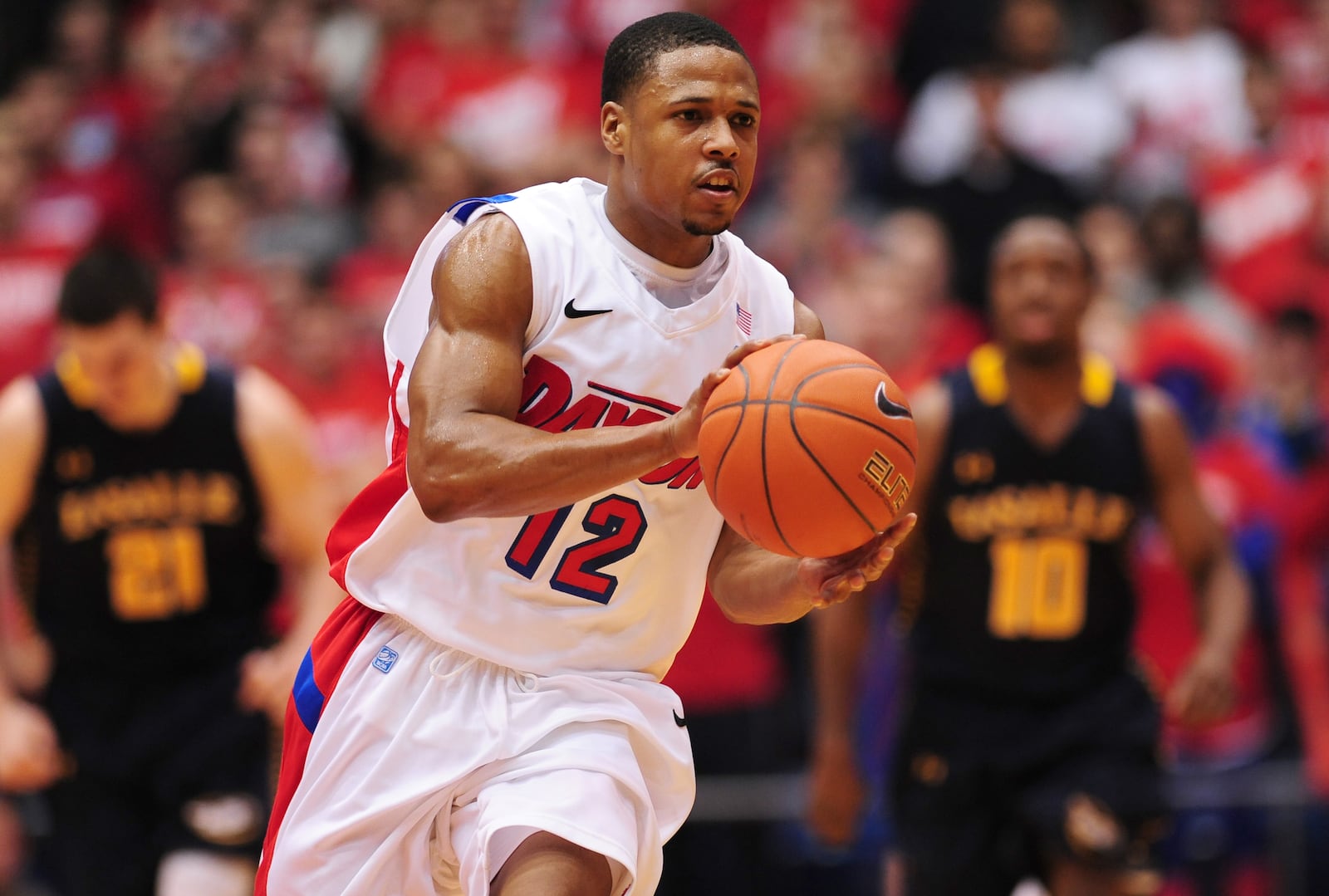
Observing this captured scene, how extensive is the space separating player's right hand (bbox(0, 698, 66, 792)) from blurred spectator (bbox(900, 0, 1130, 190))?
220 inches

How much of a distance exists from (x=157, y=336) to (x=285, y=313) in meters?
3.16

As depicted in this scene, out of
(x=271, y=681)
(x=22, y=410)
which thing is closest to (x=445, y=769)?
(x=271, y=681)

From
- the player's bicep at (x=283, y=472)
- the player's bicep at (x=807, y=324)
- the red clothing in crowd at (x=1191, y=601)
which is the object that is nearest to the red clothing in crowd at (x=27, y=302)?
the player's bicep at (x=283, y=472)

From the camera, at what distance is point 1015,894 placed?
6.32 meters

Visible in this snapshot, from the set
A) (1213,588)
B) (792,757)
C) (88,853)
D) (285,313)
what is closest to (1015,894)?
(1213,588)

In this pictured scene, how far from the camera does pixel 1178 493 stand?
636cm

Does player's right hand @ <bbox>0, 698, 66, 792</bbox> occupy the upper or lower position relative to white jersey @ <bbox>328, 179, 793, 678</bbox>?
lower

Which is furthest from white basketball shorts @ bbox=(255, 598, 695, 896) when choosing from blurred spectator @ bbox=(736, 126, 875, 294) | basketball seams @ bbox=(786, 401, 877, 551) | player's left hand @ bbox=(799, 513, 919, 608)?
blurred spectator @ bbox=(736, 126, 875, 294)

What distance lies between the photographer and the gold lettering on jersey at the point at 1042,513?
6.31 meters

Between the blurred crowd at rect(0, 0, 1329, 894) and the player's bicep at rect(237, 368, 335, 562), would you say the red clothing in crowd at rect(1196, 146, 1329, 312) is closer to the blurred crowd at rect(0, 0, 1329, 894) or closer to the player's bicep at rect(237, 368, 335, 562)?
the blurred crowd at rect(0, 0, 1329, 894)

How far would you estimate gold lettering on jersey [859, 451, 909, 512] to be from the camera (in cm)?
364

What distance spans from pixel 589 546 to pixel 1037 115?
21.9 ft

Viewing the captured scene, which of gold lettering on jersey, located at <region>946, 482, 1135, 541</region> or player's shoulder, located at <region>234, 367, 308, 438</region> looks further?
player's shoulder, located at <region>234, 367, 308, 438</region>

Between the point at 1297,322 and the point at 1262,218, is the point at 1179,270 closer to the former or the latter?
the point at 1262,218
